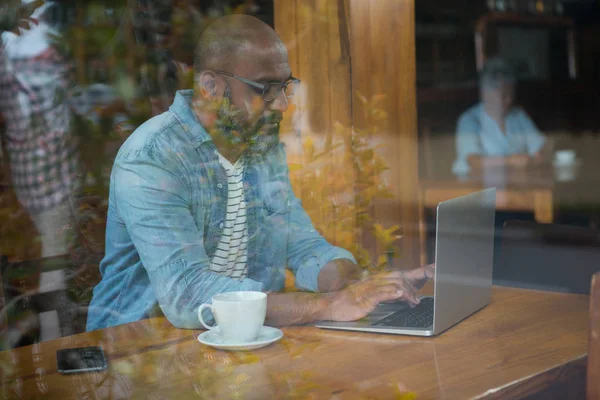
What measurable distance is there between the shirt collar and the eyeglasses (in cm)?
8

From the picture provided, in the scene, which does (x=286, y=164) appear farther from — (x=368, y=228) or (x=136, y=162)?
(x=136, y=162)

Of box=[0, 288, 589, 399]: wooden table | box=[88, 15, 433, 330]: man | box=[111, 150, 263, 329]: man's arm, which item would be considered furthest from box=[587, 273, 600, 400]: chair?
box=[111, 150, 263, 329]: man's arm

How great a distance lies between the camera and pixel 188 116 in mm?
1220

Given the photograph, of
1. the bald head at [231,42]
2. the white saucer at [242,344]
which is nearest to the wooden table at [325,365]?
the white saucer at [242,344]

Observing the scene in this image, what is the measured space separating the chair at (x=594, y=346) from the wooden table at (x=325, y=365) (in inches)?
2.5

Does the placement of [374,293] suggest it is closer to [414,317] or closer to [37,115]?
[414,317]

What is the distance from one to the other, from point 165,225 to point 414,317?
42cm

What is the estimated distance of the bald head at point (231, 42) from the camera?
1.21m

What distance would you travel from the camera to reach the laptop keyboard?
1.11 m

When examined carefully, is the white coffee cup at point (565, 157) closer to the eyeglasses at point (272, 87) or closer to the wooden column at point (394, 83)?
the wooden column at point (394, 83)

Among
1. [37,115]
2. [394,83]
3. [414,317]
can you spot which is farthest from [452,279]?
[37,115]

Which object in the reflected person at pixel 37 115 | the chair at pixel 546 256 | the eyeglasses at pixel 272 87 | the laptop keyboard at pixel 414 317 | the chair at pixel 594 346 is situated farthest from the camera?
the chair at pixel 546 256

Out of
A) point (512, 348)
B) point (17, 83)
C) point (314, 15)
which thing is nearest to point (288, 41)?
point (314, 15)

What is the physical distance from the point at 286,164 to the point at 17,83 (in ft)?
1.96
